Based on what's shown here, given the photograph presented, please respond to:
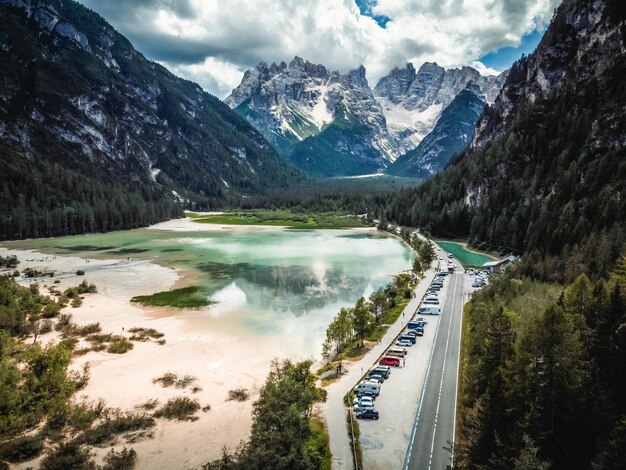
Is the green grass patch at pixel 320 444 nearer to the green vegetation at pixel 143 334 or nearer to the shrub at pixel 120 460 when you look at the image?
the shrub at pixel 120 460

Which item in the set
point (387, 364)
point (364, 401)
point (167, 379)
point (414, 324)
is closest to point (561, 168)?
point (414, 324)

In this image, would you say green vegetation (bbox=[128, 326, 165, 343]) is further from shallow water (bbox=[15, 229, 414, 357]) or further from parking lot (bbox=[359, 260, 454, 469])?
parking lot (bbox=[359, 260, 454, 469])

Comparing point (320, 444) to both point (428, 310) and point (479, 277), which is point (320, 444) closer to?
point (428, 310)

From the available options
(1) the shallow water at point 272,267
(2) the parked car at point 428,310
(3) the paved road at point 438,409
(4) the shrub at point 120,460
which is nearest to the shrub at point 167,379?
(4) the shrub at point 120,460

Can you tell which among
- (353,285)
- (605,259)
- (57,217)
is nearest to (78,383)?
(353,285)

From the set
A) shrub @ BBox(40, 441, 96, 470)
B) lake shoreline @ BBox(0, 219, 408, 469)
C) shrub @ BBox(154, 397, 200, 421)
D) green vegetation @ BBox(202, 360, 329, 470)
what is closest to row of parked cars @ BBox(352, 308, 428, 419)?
green vegetation @ BBox(202, 360, 329, 470)

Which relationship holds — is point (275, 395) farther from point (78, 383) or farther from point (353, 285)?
point (353, 285)

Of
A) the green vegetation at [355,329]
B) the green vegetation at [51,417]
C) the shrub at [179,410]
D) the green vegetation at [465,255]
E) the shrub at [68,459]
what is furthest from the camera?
the green vegetation at [465,255]
